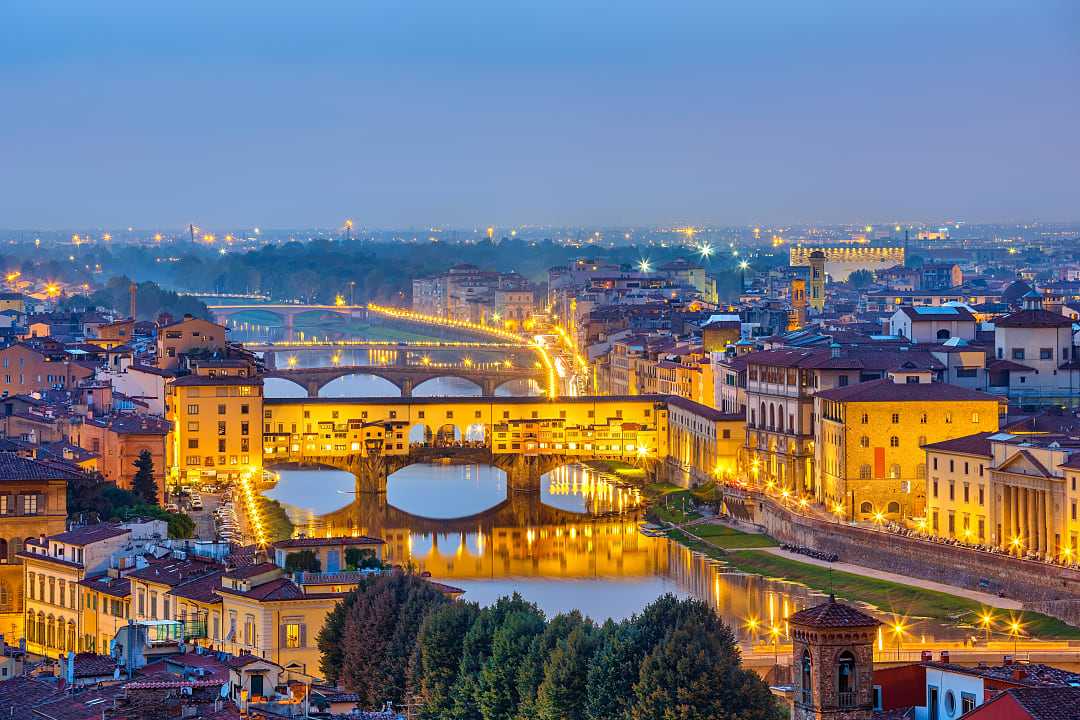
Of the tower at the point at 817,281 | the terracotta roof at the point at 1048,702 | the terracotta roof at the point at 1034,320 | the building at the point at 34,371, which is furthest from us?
the tower at the point at 817,281

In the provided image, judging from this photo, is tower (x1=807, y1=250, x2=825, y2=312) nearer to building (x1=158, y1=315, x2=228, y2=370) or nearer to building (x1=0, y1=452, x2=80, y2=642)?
building (x1=158, y1=315, x2=228, y2=370)

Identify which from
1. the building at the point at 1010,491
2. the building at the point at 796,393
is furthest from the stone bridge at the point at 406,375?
the building at the point at 1010,491

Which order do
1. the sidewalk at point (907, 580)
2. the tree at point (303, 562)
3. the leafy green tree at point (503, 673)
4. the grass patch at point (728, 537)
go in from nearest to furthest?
the leafy green tree at point (503, 673), the tree at point (303, 562), the sidewalk at point (907, 580), the grass patch at point (728, 537)

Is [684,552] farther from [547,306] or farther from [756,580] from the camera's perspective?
[547,306]

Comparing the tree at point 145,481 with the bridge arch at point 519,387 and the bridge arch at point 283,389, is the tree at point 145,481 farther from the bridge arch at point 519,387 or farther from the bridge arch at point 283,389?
the bridge arch at point 519,387

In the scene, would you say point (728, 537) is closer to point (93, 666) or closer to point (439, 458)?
point (439, 458)

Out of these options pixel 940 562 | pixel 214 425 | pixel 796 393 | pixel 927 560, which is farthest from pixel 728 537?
pixel 214 425
